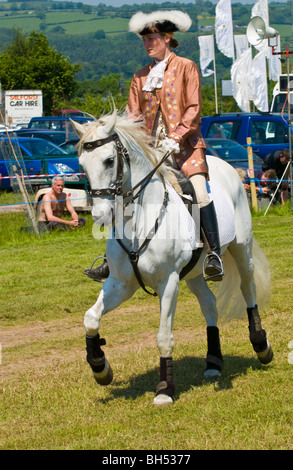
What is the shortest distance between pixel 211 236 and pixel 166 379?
47.5 inches

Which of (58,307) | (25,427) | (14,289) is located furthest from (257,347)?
(14,289)

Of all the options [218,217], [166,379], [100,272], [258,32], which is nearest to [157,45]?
[218,217]

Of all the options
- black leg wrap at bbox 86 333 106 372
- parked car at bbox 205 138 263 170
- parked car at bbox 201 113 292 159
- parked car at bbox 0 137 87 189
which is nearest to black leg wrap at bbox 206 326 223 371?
black leg wrap at bbox 86 333 106 372

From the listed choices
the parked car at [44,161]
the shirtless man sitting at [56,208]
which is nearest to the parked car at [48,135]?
the parked car at [44,161]

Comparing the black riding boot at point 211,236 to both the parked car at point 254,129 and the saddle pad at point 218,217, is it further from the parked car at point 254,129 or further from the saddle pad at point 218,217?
the parked car at point 254,129

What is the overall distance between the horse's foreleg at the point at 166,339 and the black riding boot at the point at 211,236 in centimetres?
43

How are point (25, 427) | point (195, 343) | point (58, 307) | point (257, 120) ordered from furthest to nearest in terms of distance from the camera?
point (257, 120) → point (58, 307) → point (195, 343) → point (25, 427)

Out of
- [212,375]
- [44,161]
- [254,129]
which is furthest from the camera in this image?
[254,129]

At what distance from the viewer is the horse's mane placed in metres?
5.28

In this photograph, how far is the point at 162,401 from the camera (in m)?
5.70

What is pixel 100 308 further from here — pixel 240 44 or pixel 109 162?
pixel 240 44
